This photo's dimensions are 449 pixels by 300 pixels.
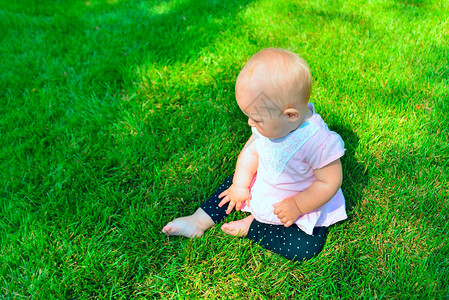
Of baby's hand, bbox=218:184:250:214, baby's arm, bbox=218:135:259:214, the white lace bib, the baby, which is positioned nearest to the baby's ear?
the baby

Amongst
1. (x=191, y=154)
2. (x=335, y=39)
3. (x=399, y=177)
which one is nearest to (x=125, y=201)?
(x=191, y=154)

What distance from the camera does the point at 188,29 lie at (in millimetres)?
→ 3453

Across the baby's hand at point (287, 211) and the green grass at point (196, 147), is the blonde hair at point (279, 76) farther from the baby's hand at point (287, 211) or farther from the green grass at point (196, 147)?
the green grass at point (196, 147)

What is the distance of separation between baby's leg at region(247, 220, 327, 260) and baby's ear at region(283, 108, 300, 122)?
26.0 inches

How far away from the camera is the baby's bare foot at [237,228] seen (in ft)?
6.33

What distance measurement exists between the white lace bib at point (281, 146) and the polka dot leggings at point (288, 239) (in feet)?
1.01

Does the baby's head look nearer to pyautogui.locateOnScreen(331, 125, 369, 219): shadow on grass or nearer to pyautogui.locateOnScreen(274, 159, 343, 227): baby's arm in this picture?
pyautogui.locateOnScreen(274, 159, 343, 227): baby's arm

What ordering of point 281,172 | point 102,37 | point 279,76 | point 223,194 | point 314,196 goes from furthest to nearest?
point 102,37
point 223,194
point 281,172
point 314,196
point 279,76

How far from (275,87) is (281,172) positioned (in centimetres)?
55

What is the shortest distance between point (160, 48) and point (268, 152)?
1.92 m

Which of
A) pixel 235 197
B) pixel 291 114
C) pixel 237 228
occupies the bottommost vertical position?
pixel 237 228

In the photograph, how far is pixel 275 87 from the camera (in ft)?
4.64

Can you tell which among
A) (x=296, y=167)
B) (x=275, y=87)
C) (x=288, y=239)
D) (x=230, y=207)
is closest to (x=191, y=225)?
(x=230, y=207)

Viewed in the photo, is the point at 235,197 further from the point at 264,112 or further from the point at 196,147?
the point at 264,112
